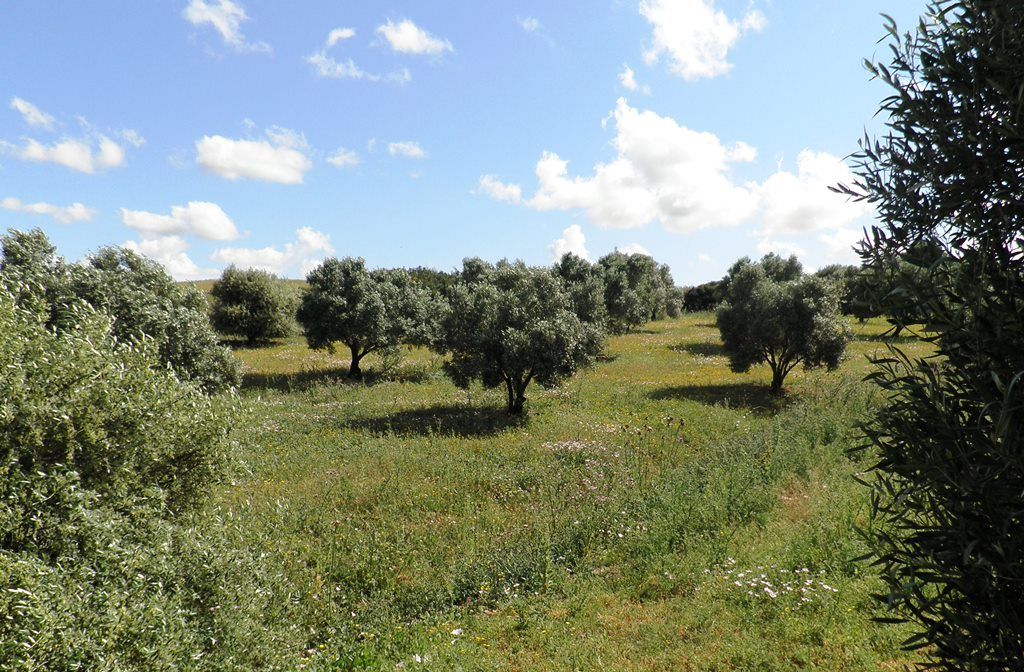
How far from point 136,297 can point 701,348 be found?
45.3m

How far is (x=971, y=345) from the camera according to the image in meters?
3.58

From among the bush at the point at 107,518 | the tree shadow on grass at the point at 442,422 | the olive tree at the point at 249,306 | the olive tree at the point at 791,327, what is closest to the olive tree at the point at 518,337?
the tree shadow on grass at the point at 442,422

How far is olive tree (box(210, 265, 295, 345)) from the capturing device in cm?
5459

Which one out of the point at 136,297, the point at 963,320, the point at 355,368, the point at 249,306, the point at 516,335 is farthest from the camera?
the point at 249,306

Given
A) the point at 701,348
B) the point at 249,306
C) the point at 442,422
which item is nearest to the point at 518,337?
the point at 442,422

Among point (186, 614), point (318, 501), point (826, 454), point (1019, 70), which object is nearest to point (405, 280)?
point (318, 501)

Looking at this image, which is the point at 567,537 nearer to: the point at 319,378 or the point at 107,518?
the point at 107,518

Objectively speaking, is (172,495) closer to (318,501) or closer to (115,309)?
(318,501)

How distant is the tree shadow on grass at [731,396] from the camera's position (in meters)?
27.5

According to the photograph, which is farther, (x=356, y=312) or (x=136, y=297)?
(x=356, y=312)

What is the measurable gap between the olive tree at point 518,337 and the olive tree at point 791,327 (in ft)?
35.0

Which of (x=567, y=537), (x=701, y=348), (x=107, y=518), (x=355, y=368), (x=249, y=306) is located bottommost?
(x=567, y=537)

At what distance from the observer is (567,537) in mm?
12922

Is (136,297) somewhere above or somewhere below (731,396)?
above
